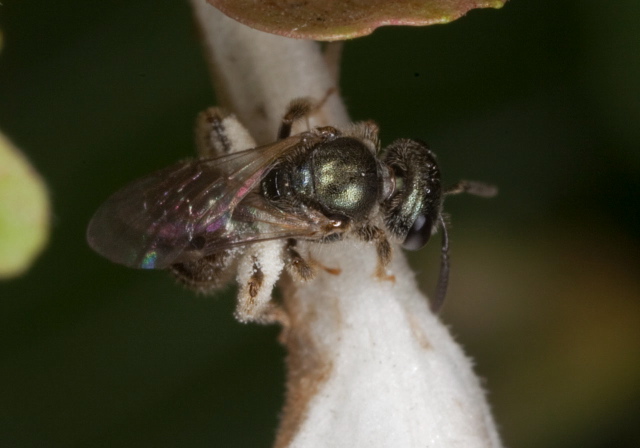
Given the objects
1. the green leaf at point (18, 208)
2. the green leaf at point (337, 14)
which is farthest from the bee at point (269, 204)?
the green leaf at point (337, 14)

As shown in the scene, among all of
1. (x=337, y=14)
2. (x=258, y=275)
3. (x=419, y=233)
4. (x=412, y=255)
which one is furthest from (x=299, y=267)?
(x=412, y=255)

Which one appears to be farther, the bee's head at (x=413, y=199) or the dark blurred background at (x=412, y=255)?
the dark blurred background at (x=412, y=255)

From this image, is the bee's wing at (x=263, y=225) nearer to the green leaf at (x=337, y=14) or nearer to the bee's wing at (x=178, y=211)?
the bee's wing at (x=178, y=211)

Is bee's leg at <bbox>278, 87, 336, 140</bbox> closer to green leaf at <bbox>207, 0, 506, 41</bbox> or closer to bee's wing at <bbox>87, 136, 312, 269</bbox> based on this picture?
bee's wing at <bbox>87, 136, 312, 269</bbox>

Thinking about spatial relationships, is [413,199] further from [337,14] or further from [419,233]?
[337,14]

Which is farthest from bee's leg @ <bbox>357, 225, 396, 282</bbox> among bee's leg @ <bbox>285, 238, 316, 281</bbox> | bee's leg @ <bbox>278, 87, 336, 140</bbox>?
bee's leg @ <bbox>278, 87, 336, 140</bbox>

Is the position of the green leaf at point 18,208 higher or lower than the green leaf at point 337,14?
lower
